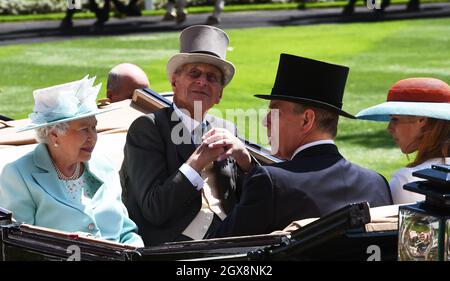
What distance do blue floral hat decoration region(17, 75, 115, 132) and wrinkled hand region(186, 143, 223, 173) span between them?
0.46 meters

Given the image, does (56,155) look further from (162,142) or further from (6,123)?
(6,123)

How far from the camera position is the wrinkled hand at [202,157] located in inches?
179

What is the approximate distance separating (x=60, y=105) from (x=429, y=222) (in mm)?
2080

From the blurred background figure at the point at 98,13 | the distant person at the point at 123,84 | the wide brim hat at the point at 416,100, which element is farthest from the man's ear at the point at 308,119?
the blurred background figure at the point at 98,13

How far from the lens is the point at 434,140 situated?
4.50 m

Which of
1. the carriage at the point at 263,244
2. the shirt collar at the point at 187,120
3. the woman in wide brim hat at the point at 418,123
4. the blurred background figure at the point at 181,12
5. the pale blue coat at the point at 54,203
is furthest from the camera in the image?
the blurred background figure at the point at 181,12

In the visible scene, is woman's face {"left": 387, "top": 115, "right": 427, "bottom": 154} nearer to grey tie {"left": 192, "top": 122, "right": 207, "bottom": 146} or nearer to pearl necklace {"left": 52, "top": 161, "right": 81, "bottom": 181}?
grey tie {"left": 192, "top": 122, "right": 207, "bottom": 146}

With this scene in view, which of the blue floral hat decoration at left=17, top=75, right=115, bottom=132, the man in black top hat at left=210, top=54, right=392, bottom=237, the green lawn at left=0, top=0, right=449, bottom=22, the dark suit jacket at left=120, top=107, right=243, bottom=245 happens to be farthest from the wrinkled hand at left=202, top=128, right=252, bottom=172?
the green lawn at left=0, top=0, right=449, bottom=22

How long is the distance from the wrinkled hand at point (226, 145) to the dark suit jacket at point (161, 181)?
20 cm

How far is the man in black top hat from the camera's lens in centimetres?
391

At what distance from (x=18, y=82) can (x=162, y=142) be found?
469 inches

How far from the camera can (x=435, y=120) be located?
4.50 metres

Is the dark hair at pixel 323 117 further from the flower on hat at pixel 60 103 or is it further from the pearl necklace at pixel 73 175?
the pearl necklace at pixel 73 175

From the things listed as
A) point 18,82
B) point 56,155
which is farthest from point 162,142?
point 18,82
